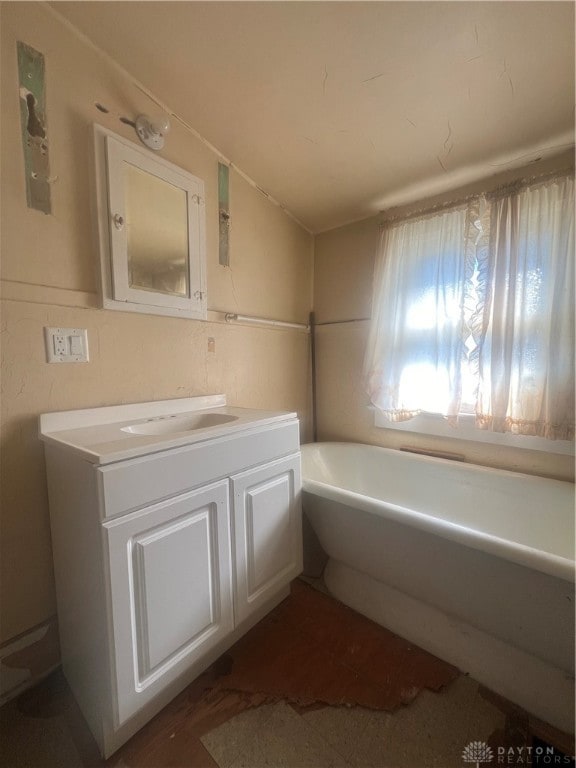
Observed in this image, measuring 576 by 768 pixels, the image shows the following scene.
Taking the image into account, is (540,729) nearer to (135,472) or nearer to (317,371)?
(135,472)

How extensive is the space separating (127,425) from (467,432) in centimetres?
164

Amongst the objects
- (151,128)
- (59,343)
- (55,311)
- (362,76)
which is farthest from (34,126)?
(362,76)

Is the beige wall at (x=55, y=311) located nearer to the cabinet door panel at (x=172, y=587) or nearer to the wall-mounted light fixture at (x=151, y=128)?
the wall-mounted light fixture at (x=151, y=128)

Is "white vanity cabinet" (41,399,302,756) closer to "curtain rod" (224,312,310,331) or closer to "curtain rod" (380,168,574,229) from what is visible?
"curtain rod" (224,312,310,331)

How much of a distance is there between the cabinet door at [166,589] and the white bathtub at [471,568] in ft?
1.59

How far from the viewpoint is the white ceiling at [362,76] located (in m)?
1.00

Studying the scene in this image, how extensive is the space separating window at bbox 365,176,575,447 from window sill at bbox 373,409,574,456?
0.07ft

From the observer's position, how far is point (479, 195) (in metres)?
1.50

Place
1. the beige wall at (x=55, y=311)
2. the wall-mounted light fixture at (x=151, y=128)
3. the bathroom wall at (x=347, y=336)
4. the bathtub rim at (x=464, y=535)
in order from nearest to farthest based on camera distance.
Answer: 1. the bathtub rim at (x=464, y=535)
2. the beige wall at (x=55, y=311)
3. the wall-mounted light fixture at (x=151, y=128)
4. the bathroom wall at (x=347, y=336)

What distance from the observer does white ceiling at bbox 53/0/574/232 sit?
100 centimetres

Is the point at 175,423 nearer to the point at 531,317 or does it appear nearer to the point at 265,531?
the point at 265,531

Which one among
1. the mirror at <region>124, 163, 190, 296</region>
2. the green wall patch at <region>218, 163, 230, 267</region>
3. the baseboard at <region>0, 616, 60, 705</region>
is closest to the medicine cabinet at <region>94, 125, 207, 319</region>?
the mirror at <region>124, 163, 190, 296</region>

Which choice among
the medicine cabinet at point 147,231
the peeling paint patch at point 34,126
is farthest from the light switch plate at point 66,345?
the peeling paint patch at point 34,126

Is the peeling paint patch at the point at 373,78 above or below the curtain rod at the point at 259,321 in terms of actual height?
above
